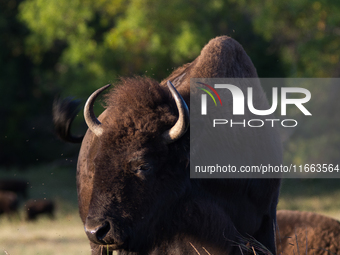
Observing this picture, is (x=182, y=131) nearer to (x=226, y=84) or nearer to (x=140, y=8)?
(x=226, y=84)

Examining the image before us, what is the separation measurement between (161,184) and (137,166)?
0.89ft

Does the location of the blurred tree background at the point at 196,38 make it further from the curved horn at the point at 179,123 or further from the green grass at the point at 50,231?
the curved horn at the point at 179,123

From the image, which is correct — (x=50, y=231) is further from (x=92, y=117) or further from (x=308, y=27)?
Answer: (x=308, y=27)

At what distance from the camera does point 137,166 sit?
3.74 metres

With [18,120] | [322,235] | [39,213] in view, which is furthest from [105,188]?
[18,120]

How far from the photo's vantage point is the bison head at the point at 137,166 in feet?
11.9

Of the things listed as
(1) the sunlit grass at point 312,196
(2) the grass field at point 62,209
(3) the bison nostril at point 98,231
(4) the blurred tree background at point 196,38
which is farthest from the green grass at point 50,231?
(1) the sunlit grass at point 312,196

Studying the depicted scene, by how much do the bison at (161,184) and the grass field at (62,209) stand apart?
1.15 meters

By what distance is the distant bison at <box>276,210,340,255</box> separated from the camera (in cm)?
555

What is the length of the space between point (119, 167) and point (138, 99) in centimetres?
63

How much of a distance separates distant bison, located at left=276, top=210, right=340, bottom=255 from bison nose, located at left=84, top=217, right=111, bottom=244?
2394 millimetres

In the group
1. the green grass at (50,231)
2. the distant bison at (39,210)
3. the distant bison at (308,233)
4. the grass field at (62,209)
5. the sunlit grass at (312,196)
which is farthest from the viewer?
the distant bison at (39,210)

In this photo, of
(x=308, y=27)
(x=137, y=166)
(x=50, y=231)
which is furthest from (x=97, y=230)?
(x=308, y=27)

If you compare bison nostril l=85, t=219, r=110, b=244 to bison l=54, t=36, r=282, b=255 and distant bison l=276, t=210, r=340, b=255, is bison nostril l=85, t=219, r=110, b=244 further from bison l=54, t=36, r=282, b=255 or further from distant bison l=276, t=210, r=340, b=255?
distant bison l=276, t=210, r=340, b=255
